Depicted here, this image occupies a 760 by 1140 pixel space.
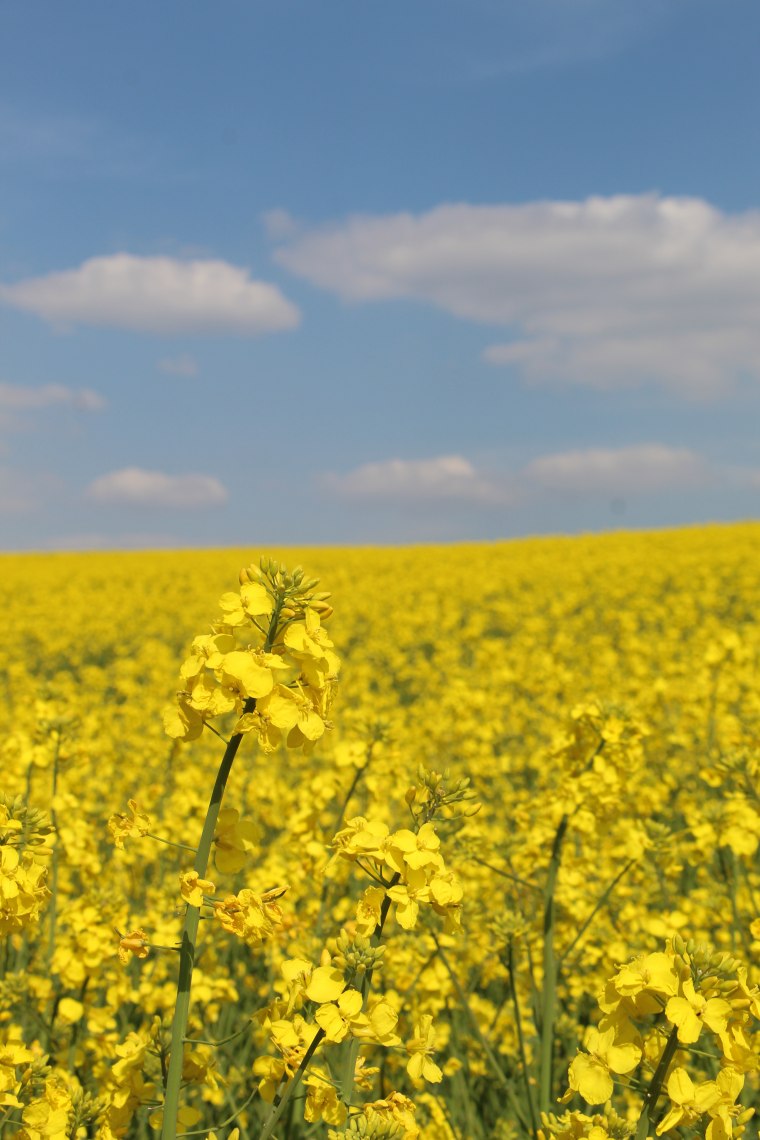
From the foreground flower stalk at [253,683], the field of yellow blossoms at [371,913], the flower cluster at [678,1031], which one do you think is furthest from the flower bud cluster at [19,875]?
the flower cluster at [678,1031]

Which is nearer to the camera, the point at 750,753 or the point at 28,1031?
the point at 750,753

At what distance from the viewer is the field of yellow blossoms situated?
2.04 metres

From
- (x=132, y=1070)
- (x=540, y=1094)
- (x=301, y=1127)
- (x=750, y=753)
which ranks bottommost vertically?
(x=301, y=1127)

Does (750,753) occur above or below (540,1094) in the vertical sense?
above

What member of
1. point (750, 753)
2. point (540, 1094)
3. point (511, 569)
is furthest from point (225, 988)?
point (511, 569)

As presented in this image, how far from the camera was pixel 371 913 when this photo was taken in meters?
2.18

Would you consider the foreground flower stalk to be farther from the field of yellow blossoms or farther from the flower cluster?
the flower cluster

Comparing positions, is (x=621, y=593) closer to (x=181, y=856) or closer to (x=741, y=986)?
(x=181, y=856)

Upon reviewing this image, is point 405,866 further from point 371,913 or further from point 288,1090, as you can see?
point 288,1090

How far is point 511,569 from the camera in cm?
2905

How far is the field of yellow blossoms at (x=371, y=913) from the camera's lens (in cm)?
204

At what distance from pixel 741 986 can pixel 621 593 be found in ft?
65.5

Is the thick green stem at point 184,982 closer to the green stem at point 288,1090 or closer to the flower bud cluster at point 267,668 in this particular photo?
the flower bud cluster at point 267,668

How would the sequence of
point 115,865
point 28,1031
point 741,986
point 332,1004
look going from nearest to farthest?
1. point 741,986
2. point 332,1004
3. point 28,1031
4. point 115,865
